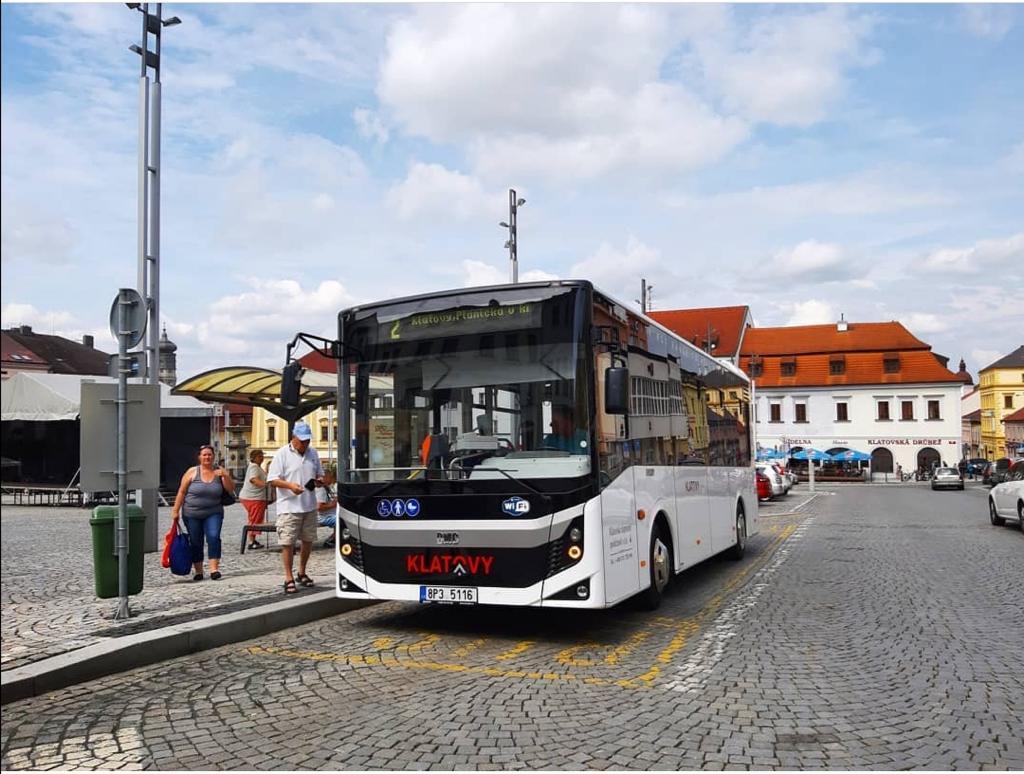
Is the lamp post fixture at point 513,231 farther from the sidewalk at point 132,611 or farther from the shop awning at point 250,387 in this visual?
the sidewalk at point 132,611

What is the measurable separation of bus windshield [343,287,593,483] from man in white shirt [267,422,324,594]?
1.65 meters

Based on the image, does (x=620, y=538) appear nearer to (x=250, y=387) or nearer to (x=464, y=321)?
(x=464, y=321)

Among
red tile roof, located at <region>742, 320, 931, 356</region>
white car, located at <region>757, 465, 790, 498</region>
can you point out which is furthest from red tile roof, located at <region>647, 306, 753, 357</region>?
white car, located at <region>757, 465, 790, 498</region>

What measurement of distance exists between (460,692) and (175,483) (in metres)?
25.5

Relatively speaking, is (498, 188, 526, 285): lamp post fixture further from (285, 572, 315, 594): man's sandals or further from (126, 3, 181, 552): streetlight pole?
(285, 572, 315, 594): man's sandals

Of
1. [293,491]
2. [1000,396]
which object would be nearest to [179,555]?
[293,491]

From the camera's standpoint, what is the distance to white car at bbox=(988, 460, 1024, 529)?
20.1 metres

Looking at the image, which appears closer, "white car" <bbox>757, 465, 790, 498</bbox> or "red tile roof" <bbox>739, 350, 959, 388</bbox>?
"white car" <bbox>757, 465, 790, 498</bbox>

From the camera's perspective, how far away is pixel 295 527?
1004cm

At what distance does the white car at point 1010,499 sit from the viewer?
2006 cm

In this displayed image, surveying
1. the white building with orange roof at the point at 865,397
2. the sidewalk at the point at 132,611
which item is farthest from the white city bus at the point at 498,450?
the white building with orange roof at the point at 865,397

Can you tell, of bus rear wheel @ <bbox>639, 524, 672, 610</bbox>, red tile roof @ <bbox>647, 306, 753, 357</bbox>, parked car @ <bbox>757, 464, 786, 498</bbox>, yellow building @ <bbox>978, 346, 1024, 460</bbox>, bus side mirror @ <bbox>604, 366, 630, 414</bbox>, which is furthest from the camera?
red tile roof @ <bbox>647, 306, 753, 357</bbox>

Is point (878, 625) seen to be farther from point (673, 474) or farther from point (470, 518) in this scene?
point (470, 518)

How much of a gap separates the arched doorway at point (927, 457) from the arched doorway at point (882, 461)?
2182mm
